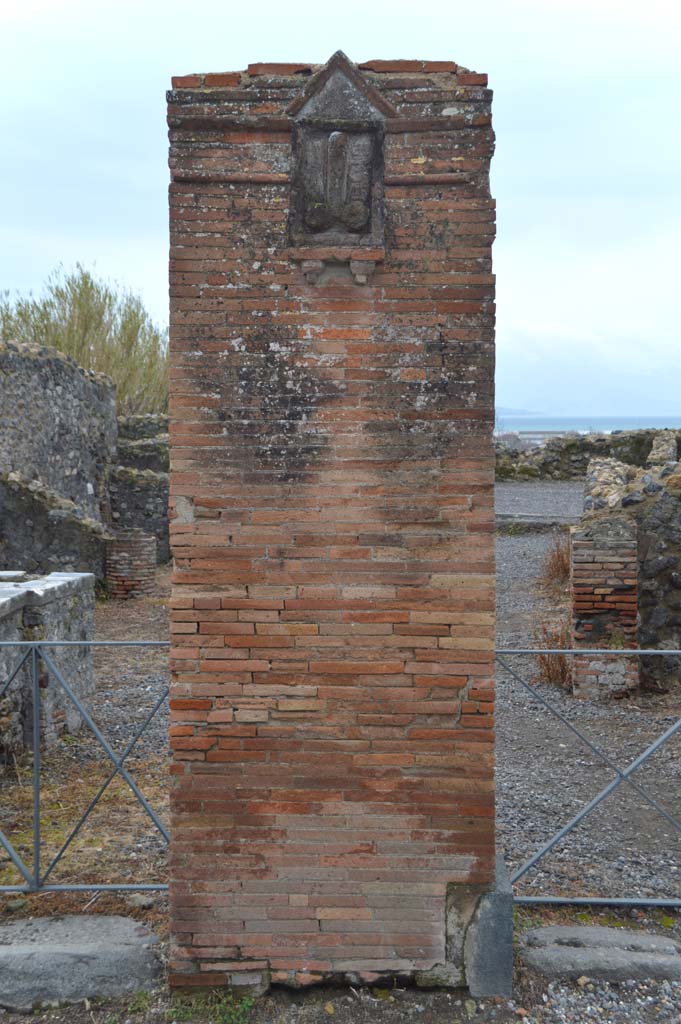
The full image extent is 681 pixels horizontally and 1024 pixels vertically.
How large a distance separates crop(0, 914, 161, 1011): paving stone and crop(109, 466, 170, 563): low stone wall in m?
12.2

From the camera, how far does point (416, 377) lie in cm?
348

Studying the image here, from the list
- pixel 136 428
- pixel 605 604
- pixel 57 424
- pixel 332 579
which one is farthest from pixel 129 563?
pixel 332 579

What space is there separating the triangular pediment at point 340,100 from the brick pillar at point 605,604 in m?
5.28

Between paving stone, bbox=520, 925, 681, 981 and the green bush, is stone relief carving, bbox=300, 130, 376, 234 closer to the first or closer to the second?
paving stone, bbox=520, 925, 681, 981

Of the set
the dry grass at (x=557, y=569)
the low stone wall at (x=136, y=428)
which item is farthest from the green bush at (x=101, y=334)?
the dry grass at (x=557, y=569)

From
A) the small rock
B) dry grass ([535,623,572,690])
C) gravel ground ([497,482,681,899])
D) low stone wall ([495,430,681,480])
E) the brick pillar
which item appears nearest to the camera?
the small rock

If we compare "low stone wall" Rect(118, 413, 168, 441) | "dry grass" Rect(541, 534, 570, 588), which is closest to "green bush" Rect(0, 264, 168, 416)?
"low stone wall" Rect(118, 413, 168, 441)

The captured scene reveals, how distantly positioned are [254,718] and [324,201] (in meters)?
2.16

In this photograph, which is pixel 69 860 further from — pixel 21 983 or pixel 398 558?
pixel 398 558

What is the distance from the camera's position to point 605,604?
791 cm

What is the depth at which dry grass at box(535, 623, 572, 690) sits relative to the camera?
8.30 m

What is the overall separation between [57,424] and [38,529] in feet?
11.0

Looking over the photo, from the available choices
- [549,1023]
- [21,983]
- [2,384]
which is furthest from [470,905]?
[2,384]

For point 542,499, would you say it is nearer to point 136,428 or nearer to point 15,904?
point 136,428
